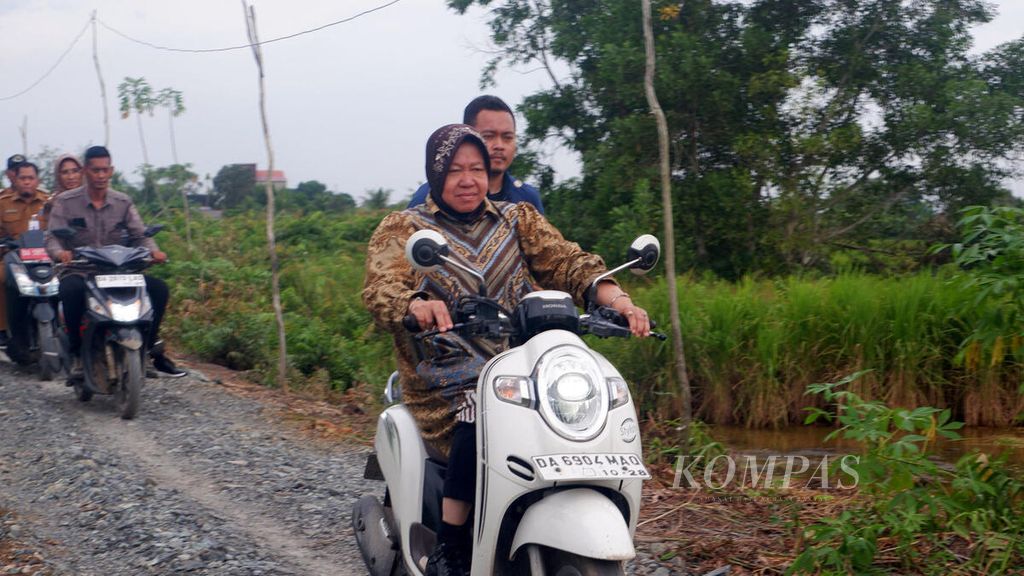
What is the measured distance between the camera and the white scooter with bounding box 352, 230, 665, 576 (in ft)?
8.77

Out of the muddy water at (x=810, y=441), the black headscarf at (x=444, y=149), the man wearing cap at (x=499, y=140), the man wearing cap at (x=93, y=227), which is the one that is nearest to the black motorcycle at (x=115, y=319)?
the man wearing cap at (x=93, y=227)

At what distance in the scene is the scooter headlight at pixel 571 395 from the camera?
9.05ft

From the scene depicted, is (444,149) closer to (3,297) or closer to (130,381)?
(130,381)

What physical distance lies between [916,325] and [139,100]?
11.1 metres

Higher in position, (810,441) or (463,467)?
(463,467)

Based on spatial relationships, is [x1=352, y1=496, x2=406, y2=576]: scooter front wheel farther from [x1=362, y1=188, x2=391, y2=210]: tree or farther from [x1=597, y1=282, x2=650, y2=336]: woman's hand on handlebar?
[x1=362, y1=188, x2=391, y2=210]: tree

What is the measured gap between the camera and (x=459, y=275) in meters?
3.47

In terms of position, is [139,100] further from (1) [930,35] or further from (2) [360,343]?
(1) [930,35]

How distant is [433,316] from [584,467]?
25.4 inches

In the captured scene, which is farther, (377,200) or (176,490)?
(377,200)

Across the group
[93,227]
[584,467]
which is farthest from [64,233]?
[584,467]

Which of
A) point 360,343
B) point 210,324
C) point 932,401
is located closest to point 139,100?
point 210,324

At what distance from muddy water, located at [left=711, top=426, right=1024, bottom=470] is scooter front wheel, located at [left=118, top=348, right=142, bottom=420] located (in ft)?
13.6

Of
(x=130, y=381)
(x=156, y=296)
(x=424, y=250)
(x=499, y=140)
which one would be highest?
(x=499, y=140)
